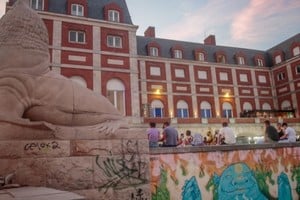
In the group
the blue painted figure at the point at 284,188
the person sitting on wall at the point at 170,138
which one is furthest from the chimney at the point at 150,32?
the blue painted figure at the point at 284,188

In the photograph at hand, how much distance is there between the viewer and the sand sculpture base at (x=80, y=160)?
366 centimetres

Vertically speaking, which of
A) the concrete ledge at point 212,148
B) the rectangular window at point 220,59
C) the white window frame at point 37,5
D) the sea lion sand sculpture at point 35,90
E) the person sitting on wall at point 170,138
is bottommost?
the concrete ledge at point 212,148

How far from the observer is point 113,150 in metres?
4.37

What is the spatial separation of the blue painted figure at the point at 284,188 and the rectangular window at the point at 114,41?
1713 centimetres

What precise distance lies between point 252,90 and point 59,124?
33.1 m

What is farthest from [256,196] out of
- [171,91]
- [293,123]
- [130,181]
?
[293,123]

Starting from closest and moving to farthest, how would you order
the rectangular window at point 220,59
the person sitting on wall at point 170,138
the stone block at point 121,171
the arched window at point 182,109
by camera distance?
the stone block at point 121,171
the person sitting on wall at point 170,138
the arched window at point 182,109
the rectangular window at point 220,59

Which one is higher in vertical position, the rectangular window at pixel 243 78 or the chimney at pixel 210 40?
the chimney at pixel 210 40

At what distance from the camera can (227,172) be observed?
686cm

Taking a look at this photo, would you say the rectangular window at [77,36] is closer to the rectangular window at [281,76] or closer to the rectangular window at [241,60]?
the rectangular window at [241,60]

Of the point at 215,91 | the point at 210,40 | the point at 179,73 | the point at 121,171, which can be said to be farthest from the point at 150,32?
the point at 121,171

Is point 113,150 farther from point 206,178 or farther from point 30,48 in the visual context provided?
point 206,178

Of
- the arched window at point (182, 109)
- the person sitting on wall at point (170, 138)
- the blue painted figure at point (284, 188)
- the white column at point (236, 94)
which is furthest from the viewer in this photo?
the white column at point (236, 94)

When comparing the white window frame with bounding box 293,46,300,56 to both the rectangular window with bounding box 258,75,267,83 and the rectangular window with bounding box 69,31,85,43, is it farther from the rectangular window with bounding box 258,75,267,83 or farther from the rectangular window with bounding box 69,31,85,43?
the rectangular window with bounding box 69,31,85,43
